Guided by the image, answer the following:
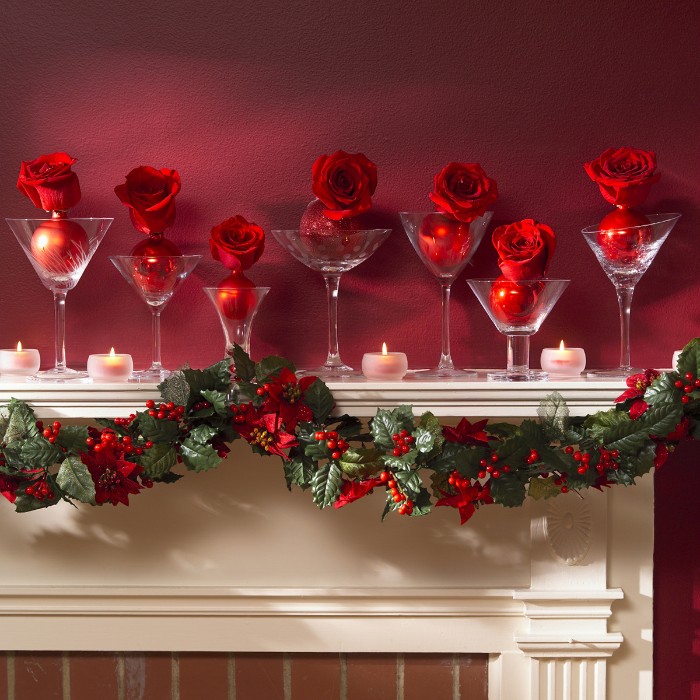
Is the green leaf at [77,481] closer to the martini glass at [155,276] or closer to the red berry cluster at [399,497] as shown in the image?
the martini glass at [155,276]

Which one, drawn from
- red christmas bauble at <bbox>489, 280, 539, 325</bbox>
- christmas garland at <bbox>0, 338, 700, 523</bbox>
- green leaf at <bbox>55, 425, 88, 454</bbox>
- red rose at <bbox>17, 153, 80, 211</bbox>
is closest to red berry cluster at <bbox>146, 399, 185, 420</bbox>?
christmas garland at <bbox>0, 338, 700, 523</bbox>

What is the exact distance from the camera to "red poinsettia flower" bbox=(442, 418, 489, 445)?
3.90 ft

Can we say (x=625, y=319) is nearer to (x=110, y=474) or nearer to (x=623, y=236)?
(x=623, y=236)

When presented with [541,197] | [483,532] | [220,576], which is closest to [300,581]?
[220,576]

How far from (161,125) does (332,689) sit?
0.90 m

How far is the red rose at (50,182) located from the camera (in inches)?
49.6

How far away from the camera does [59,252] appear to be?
49.6 inches

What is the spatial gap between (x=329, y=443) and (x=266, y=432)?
0.08m

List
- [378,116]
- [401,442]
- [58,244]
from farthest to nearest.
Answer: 1. [378,116]
2. [58,244]
3. [401,442]

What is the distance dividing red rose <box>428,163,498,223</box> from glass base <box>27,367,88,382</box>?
21.6 inches

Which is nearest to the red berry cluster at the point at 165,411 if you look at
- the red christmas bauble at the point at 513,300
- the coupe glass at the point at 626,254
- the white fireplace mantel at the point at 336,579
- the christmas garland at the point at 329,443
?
the christmas garland at the point at 329,443

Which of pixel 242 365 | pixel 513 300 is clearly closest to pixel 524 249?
pixel 513 300

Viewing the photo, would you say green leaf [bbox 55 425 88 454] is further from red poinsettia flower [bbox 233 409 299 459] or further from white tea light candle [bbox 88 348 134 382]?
red poinsettia flower [bbox 233 409 299 459]

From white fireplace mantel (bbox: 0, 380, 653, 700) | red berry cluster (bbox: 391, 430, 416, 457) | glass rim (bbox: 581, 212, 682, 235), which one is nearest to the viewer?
red berry cluster (bbox: 391, 430, 416, 457)
